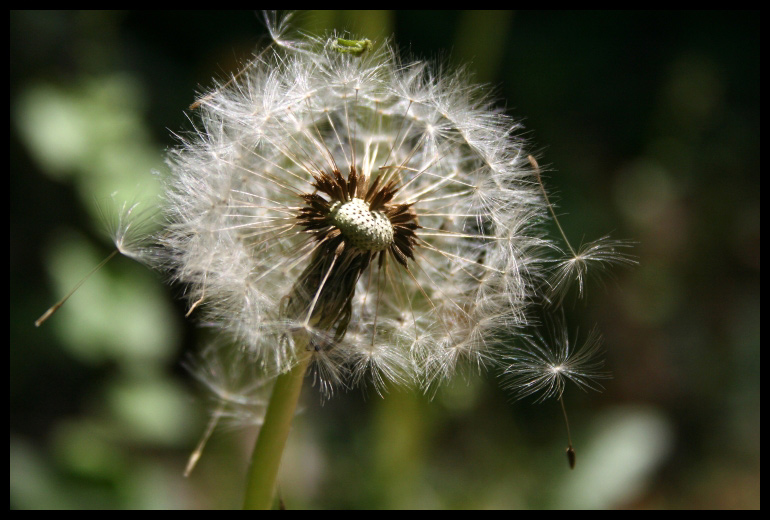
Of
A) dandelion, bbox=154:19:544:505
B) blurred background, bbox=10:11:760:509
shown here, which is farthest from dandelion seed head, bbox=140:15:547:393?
blurred background, bbox=10:11:760:509

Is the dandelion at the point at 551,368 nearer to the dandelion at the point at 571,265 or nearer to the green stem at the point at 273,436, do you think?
the dandelion at the point at 571,265

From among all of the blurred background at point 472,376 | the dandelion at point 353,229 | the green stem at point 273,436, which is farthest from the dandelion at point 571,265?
the blurred background at point 472,376

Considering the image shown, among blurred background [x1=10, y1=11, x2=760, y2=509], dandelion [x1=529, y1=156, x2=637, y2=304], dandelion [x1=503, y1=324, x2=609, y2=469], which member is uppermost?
dandelion [x1=529, y1=156, x2=637, y2=304]

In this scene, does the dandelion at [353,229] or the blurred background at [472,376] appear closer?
the dandelion at [353,229]

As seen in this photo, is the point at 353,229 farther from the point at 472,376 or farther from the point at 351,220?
the point at 472,376

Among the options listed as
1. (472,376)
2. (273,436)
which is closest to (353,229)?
(273,436)

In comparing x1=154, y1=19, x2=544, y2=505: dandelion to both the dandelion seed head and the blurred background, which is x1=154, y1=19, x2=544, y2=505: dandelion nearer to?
the dandelion seed head
